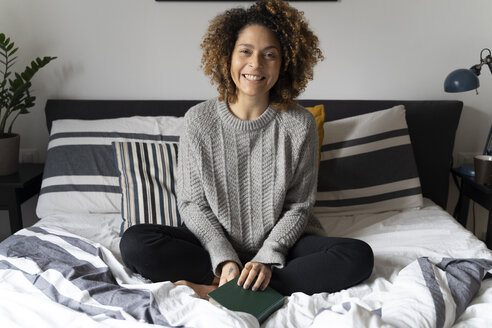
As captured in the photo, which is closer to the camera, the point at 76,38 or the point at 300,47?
the point at 300,47

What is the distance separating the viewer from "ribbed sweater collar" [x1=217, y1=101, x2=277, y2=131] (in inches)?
60.9

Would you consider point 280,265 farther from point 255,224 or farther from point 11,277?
point 11,277

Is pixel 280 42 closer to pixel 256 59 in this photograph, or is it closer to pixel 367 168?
pixel 256 59

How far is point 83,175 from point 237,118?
808mm

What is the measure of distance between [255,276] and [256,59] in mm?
662

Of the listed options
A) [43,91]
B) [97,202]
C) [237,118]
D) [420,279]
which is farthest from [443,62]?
[43,91]

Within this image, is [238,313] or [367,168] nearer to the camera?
[238,313]

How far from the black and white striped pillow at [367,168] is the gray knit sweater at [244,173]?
0.44 meters

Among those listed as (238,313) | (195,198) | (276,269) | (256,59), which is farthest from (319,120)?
(238,313)

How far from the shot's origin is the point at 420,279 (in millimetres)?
1212

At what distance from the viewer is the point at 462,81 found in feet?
6.39

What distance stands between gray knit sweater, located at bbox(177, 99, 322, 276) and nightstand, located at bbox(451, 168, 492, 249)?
0.91 meters

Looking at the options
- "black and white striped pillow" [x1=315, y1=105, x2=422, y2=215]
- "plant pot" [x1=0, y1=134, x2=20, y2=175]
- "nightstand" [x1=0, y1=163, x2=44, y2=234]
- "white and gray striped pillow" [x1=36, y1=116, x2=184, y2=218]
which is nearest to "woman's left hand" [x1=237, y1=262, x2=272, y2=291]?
"black and white striped pillow" [x1=315, y1=105, x2=422, y2=215]

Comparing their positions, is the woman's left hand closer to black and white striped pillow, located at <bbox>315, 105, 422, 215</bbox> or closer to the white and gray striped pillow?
black and white striped pillow, located at <bbox>315, 105, 422, 215</bbox>
